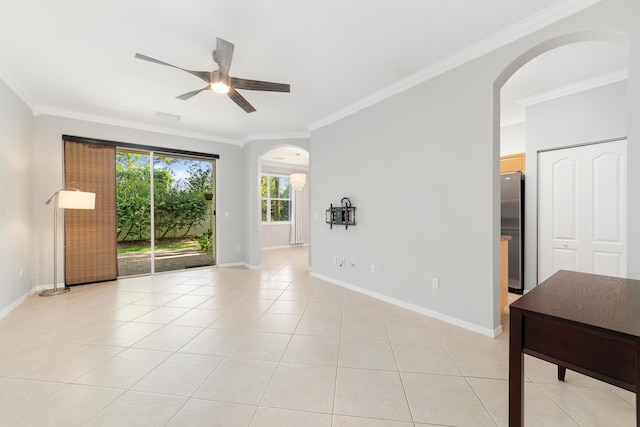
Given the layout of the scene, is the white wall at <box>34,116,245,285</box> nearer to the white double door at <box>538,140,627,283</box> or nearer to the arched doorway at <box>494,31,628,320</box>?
the arched doorway at <box>494,31,628,320</box>

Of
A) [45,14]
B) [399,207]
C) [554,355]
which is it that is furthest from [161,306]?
[554,355]

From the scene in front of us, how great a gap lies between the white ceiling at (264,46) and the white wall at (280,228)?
15.1ft

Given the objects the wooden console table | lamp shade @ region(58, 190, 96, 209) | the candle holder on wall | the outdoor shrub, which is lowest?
the outdoor shrub

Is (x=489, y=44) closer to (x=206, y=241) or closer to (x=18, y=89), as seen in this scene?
(x=18, y=89)

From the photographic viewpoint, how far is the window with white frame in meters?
8.52

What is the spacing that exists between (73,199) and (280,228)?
5.56 m

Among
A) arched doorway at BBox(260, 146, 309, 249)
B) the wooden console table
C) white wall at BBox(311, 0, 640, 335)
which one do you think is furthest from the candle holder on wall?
arched doorway at BBox(260, 146, 309, 249)

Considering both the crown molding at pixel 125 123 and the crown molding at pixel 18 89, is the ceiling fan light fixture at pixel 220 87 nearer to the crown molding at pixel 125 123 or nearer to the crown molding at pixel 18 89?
the crown molding at pixel 18 89

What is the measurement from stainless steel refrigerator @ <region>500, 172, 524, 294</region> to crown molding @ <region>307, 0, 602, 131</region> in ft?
6.66

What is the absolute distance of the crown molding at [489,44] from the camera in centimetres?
201

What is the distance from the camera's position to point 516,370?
3.68ft

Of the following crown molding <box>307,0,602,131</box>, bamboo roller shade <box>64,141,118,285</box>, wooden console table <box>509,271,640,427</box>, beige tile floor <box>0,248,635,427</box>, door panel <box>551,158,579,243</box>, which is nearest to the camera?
wooden console table <box>509,271,640,427</box>

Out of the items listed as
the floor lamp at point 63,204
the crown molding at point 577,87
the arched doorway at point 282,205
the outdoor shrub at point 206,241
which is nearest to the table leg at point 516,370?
the crown molding at point 577,87

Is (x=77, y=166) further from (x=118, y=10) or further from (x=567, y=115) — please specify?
(x=567, y=115)
